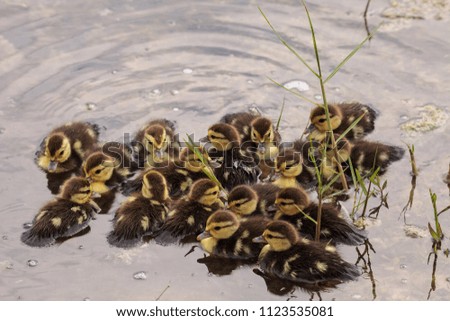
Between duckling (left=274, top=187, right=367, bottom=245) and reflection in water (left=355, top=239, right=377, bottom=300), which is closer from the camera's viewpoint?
reflection in water (left=355, top=239, right=377, bottom=300)

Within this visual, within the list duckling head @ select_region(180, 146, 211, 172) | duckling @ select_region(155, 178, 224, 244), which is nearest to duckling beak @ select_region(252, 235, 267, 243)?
duckling @ select_region(155, 178, 224, 244)

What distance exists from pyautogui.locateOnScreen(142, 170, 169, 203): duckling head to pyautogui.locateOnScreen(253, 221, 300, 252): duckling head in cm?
78

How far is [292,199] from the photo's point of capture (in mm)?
5207

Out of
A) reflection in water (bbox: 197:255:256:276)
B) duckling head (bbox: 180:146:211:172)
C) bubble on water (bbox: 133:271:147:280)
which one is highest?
duckling head (bbox: 180:146:211:172)

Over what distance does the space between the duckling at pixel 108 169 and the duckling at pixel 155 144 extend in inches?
3.3

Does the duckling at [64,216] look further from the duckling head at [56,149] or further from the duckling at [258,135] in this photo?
the duckling at [258,135]

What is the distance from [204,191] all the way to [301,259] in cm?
77

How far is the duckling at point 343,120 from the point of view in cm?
613

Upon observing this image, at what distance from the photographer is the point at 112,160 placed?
5793mm

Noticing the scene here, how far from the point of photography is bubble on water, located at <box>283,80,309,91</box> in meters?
6.80

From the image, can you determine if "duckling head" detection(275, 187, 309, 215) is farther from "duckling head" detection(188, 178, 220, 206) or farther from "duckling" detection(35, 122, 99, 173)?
"duckling" detection(35, 122, 99, 173)

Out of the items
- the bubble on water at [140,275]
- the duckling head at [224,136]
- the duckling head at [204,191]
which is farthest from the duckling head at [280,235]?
the duckling head at [224,136]
